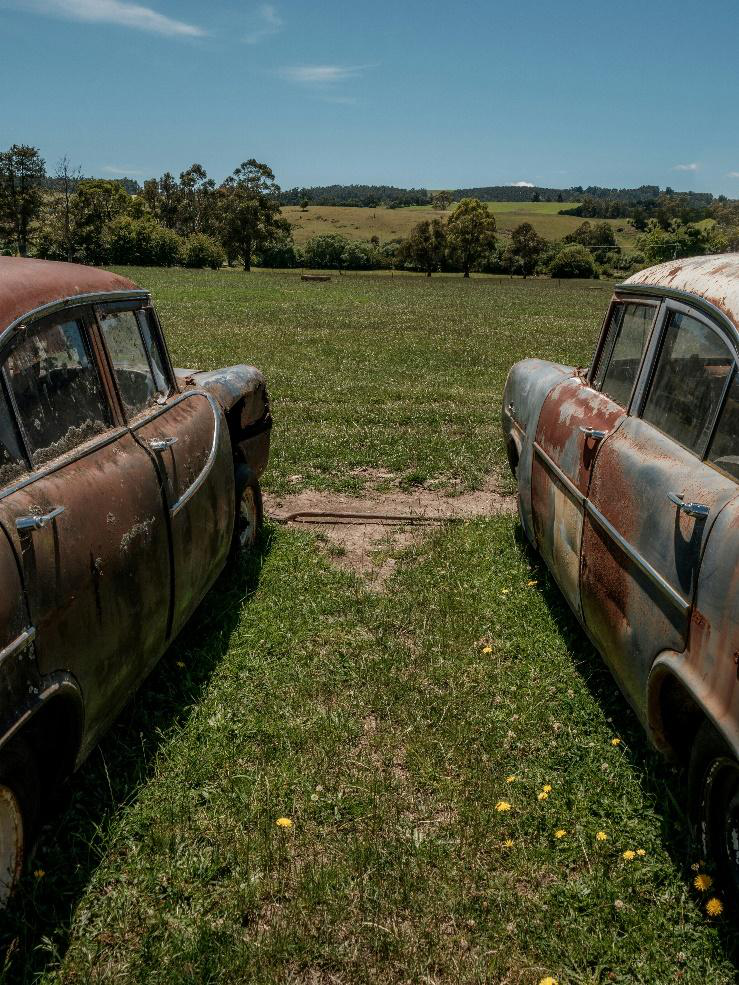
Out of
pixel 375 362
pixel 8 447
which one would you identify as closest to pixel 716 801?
pixel 8 447

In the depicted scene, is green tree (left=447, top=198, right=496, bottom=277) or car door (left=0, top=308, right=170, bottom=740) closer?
car door (left=0, top=308, right=170, bottom=740)

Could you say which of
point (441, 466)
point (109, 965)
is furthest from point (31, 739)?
point (441, 466)

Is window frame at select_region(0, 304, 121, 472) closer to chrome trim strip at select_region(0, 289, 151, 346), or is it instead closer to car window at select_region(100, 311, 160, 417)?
chrome trim strip at select_region(0, 289, 151, 346)

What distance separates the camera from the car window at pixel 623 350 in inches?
156

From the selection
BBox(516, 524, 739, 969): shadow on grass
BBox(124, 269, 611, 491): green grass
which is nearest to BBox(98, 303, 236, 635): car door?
BBox(516, 524, 739, 969): shadow on grass

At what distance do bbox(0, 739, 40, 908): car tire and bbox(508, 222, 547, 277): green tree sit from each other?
7281 centimetres

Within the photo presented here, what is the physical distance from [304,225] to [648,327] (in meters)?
112

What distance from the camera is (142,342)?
418 cm

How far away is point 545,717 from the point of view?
386 centimetres

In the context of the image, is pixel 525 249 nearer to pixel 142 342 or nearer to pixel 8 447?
pixel 142 342

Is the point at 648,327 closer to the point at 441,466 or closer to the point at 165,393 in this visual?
the point at 165,393

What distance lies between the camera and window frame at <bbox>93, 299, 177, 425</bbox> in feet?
11.6

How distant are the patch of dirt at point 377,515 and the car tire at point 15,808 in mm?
3034

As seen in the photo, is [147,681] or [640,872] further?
[147,681]
